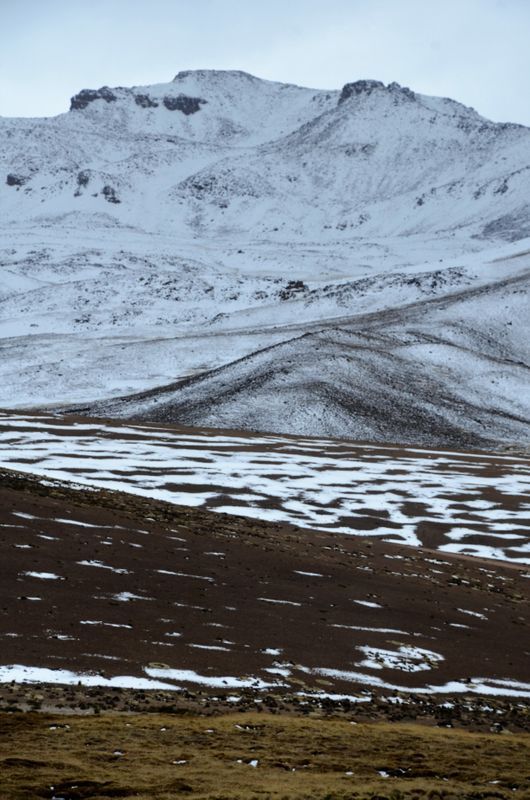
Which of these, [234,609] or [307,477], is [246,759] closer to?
[234,609]

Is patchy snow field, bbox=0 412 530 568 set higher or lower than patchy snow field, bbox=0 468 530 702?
lower

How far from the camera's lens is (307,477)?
179ft

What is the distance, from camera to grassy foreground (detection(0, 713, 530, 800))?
11.8 m

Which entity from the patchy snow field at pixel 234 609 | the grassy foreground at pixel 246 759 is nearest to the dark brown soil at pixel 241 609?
the patchy snow field at pixel 234 609

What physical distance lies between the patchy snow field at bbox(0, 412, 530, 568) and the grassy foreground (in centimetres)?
2500

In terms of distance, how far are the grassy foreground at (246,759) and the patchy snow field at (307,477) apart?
82.0ft

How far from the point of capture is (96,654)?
18719mm

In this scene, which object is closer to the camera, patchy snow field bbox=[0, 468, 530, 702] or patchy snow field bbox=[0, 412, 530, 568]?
patchy snow field bbox=[0, 468, 530, 702]

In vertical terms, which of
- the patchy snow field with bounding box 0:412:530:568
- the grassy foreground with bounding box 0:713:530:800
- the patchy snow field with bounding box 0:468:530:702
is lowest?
the patchy snow field with bounding box 0:412:530:568

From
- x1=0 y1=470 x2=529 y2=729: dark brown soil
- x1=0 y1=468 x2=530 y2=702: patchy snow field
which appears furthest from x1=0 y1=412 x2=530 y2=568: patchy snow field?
x1=0 y1=468 x2=530 y2=702: patchy snow field

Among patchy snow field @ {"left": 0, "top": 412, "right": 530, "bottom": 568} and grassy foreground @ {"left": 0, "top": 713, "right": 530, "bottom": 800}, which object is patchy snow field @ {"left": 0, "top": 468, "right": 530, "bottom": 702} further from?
patchy snow field @ {"left": 0, "top": 412, "right": 530, "bottom": 568}

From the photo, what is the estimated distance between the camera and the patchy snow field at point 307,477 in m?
43.8

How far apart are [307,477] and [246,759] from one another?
4114cm

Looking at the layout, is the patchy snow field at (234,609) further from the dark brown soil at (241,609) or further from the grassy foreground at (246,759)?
the grassy foreground at (246,759)
